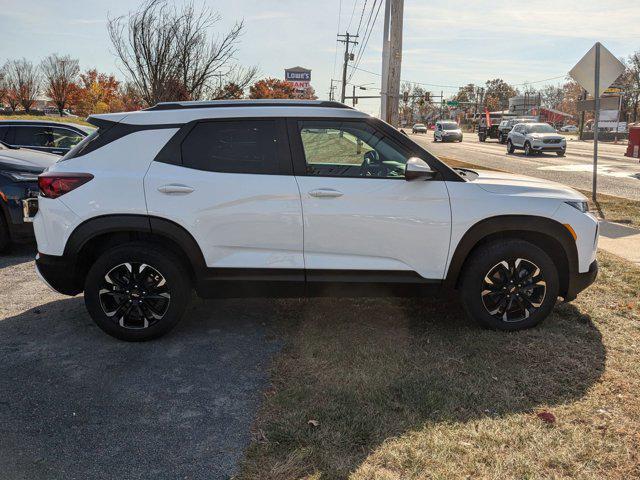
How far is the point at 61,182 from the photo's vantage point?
405 centimetres

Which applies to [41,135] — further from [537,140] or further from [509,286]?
[537,140]

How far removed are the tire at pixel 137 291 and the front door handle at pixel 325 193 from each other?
3.89 ft

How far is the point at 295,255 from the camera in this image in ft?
13.4

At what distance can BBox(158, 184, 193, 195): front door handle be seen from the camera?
4.00 metres

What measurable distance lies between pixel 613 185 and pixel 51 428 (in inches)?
627

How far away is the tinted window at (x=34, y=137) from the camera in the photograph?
9.55 metres

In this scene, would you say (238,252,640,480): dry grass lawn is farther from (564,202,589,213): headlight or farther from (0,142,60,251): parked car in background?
(0,142,60,251): parked car in background

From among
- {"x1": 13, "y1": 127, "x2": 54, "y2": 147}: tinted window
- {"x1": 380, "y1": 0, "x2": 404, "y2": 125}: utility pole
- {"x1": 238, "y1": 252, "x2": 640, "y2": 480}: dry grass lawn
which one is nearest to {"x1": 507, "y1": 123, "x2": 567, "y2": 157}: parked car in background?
{"x1": 380, "y1": 0, "x2": 404, "y2": 125}: utility pole

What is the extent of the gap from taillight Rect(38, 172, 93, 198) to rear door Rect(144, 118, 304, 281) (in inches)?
19.7

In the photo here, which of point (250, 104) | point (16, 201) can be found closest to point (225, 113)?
point (250, 104)

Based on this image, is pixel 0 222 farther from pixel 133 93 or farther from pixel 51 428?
pixel 133 93

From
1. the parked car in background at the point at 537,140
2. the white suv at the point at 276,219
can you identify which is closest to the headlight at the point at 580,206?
the white suv at the point at 276,219

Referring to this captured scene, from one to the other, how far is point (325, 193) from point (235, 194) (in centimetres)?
67

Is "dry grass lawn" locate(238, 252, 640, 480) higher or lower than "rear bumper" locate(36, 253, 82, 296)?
lower
